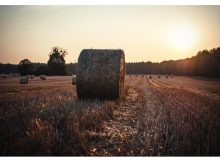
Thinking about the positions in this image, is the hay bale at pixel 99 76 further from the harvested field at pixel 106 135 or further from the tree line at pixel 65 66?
the tree line at pixel 65 66

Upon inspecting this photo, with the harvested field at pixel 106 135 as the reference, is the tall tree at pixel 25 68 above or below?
above

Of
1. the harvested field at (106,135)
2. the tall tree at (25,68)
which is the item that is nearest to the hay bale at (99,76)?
the harvested field at (106,135)

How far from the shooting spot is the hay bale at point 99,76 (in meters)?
9.33

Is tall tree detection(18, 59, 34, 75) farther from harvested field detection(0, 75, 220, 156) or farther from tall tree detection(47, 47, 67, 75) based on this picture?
harvested field detection(0, 75, 220, 156)

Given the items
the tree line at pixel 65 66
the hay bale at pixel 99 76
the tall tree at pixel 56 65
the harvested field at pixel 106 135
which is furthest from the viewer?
the tall tree at pixel 56 65

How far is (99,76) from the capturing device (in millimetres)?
9320

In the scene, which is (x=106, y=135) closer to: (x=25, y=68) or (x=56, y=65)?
(x=25, y=68)

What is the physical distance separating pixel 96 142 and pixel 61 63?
55.6 meters

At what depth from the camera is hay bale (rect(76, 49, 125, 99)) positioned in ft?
30.6

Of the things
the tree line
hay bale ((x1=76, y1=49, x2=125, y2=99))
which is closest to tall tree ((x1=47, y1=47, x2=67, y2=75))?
the tree line

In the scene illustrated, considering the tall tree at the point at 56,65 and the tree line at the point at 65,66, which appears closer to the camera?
the tree line at the point at 65,66
